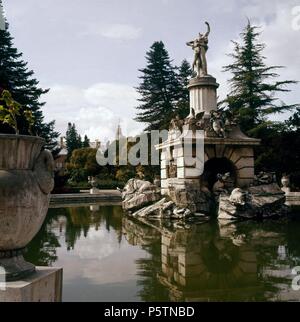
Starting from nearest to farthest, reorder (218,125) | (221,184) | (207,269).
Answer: (207,269) → (221,184) → (218,125)

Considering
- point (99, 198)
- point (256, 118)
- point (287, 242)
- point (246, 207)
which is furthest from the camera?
point (256, 118)

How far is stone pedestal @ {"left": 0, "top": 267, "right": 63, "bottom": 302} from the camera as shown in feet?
11.9

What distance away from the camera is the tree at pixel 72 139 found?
74.1 m

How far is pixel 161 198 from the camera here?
656 inches

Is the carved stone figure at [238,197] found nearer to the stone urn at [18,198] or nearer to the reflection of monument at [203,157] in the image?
the reflection of monument at [203,157]

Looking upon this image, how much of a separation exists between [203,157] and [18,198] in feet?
40.1

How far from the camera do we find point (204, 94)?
18375mm

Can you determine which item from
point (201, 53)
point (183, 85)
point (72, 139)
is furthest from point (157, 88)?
point (72, 139)

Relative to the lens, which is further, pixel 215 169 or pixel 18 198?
pixel 215 169

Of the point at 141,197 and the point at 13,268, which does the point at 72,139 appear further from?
the point at 13,268
